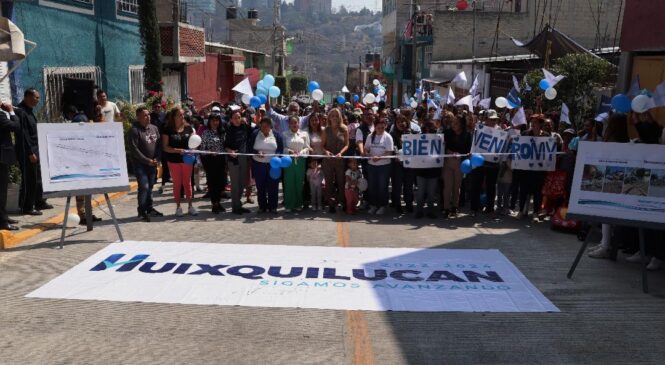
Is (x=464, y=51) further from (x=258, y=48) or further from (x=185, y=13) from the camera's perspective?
(x=258, y=48)

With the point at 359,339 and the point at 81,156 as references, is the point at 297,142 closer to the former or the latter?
the point at 81,156

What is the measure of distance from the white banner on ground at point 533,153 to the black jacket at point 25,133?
26.1ft

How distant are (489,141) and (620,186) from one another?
3.87 metres

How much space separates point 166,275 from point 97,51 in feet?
39.9

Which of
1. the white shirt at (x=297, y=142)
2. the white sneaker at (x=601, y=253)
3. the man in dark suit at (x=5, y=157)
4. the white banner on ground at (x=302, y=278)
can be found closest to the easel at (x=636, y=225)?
the white banner on ground at (x=302, y=278)

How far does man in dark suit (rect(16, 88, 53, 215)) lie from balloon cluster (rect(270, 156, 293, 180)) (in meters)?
3.63

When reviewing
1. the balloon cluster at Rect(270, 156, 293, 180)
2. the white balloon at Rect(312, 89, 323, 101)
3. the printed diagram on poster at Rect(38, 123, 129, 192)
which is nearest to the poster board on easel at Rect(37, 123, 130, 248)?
the printed diagram on poster at Rect(38, 123, 129, 192)

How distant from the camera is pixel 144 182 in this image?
10.4 m

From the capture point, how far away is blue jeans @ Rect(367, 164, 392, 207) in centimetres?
1146

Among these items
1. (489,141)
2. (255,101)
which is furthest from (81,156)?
(489,141)

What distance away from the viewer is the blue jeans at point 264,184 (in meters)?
11.3

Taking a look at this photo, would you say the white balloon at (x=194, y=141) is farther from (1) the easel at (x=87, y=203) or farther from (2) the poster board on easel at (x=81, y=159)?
(1) the easel at (x=87, y=203)

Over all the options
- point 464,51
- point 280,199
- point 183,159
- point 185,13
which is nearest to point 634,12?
point 280,199

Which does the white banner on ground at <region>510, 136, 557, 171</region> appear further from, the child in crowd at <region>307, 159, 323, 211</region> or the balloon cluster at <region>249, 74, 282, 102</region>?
the balloon cluster at <region>249, 74, 282, 102</region>
